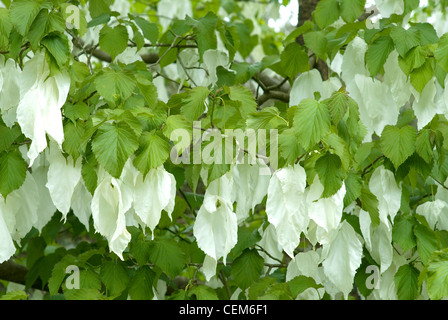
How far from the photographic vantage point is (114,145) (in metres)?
1.30

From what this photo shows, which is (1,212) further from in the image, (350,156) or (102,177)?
(350,156)

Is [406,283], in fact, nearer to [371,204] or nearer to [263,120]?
[371,204]

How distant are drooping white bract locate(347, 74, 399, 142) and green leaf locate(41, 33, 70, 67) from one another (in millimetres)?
697

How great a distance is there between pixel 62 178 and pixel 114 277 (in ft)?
1.49

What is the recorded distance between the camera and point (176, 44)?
82.7 inches

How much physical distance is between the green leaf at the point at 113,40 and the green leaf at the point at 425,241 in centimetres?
82

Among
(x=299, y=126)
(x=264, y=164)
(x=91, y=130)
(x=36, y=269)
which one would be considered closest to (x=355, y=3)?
(x=264, y=164)

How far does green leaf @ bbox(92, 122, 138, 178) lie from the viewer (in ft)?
4.19

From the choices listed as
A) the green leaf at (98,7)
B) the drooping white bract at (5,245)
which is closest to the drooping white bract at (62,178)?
the drooping white bract at (5,245)

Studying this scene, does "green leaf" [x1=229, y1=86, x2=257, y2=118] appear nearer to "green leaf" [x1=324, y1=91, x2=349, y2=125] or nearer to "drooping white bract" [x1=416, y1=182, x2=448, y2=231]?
"green leaf" [x1=324, y1=91, x2=349, y2=125]

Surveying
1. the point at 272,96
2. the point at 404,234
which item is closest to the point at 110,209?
the point at 404,234

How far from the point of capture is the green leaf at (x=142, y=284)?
1842mm

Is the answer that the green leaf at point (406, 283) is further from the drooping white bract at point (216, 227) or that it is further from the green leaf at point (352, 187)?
the drooping white bract at point (216, 227)

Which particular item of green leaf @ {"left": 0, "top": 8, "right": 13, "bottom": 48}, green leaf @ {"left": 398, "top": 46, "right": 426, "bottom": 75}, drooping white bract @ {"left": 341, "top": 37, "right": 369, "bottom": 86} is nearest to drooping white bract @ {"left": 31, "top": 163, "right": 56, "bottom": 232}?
green leaf @ {"left": 0, "top": 8, "right": 13, "bottom": 48}
